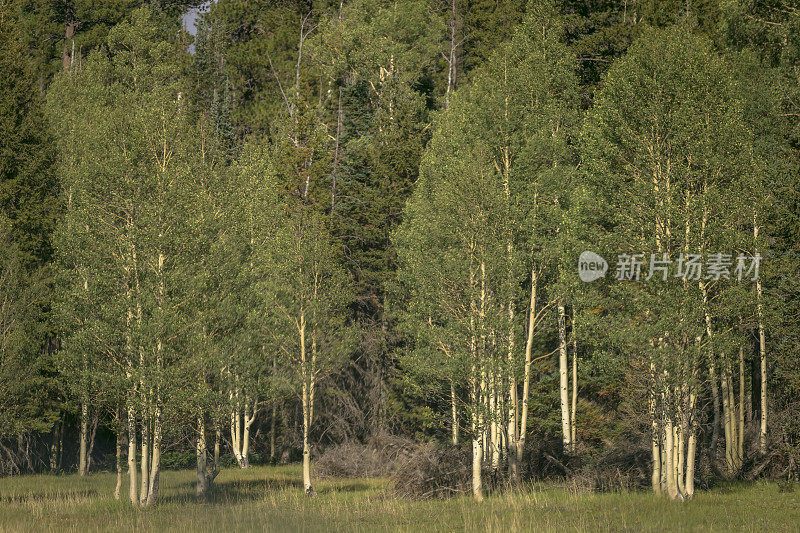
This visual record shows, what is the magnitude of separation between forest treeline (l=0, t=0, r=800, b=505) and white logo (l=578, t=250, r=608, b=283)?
1.08 feet

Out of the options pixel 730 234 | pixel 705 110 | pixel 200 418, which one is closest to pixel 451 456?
pixel 200 418

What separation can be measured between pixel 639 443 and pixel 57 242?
74.9ft

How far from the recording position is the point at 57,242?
2992 centimetres

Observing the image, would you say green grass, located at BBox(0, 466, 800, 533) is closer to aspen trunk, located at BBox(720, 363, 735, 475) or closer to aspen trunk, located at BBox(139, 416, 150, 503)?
aspen trunk, located at BBox(139, 416, 150, 503)

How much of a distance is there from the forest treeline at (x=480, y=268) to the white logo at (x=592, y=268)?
328mm

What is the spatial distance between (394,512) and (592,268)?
35.2 feet

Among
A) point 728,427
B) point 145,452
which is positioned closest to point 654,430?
point 728,427

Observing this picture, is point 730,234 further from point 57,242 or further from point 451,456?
point 57,242

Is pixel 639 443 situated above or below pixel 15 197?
below

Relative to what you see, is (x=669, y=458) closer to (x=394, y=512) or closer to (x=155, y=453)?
(x=394, y=512)

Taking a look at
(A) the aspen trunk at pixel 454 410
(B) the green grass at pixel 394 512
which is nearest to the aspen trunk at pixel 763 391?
(B) the green grass at pixel 394 512

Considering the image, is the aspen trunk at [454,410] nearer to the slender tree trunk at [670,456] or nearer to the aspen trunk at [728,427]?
the slender tree trunk at [670,456]

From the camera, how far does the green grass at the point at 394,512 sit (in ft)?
69.7

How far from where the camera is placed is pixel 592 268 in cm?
2864
